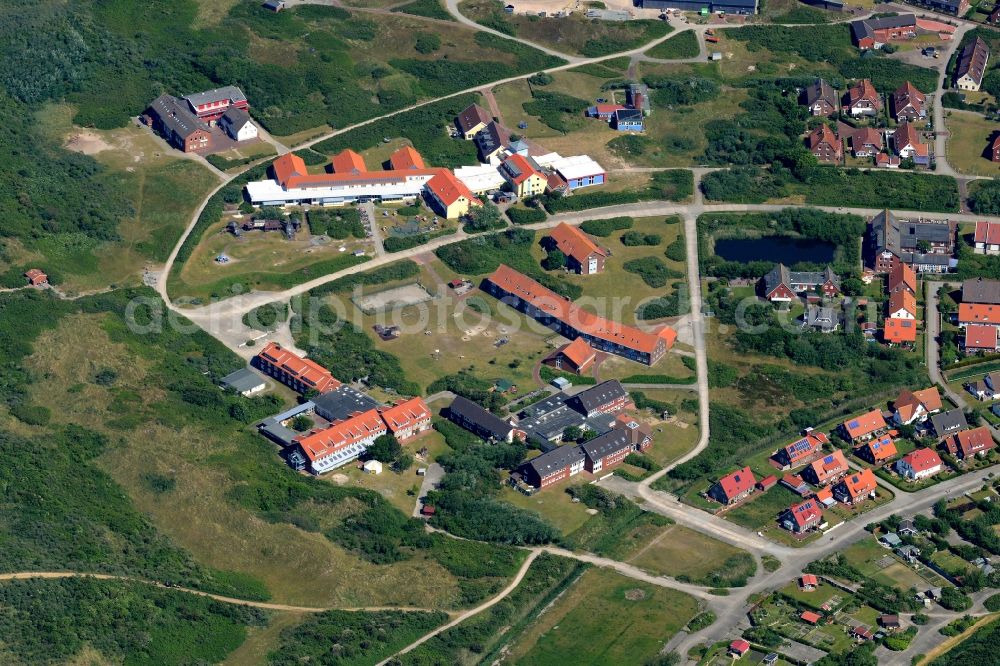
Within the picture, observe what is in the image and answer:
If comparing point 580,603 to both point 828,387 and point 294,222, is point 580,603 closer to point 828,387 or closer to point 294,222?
point 828,387

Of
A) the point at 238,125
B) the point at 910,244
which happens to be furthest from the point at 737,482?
the point at 238,125

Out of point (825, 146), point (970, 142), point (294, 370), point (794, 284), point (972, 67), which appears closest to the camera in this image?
point (294, 370)

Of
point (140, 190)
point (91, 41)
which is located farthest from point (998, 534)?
point (91, 41)

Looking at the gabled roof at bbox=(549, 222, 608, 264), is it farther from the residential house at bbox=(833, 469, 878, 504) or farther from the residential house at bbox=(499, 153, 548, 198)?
the residential house at bbox=(833, 469, 878, 504)

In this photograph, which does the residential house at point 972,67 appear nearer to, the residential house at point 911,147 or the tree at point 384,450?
the residential house at point 911,147

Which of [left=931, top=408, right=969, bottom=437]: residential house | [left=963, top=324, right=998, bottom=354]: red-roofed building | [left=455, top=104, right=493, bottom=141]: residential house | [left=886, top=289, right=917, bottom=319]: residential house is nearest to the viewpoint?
[left=931, top=408, right=969, bottom=437]: residential house

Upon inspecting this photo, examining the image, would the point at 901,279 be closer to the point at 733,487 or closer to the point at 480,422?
the point at 733,487

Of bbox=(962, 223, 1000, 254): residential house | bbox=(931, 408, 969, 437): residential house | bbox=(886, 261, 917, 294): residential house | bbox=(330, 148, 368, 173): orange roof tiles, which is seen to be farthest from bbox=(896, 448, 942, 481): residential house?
bbox=(330, 148, 368, 173): orange roof tiles

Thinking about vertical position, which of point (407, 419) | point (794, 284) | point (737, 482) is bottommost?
point (737, 482)
